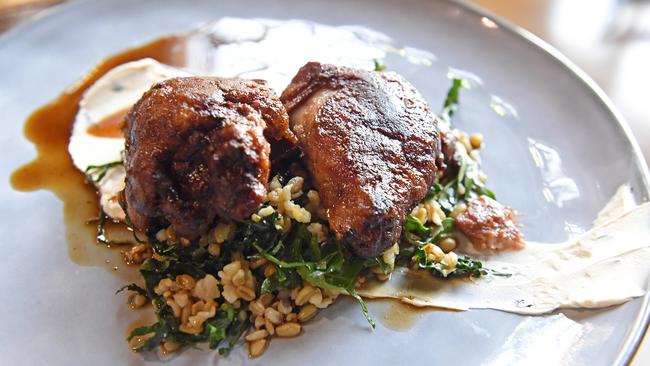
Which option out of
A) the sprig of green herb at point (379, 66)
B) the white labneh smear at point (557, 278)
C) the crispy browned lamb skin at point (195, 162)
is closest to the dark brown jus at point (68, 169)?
the crispy browned lamb skin at point (195, 162)

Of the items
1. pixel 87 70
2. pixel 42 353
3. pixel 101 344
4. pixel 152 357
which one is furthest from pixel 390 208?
pixel 87 70

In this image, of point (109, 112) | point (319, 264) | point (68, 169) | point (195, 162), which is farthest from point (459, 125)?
point (68, 169)

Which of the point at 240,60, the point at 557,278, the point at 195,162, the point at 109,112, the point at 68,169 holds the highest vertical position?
the point at 195,162

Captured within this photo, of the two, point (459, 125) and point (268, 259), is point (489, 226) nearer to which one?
point (459, 125)

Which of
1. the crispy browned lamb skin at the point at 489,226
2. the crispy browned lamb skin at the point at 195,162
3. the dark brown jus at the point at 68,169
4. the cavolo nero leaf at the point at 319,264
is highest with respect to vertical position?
the crispy browned lamb skin at the point at 195,162

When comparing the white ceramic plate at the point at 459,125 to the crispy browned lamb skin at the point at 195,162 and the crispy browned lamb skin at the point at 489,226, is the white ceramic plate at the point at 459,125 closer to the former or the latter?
the crispy browned lamb skin at the point at 489,226

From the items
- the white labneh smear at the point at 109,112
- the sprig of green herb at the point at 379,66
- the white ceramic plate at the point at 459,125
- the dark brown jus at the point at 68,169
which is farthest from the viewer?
the sprig of green herb at the point at 379,66
